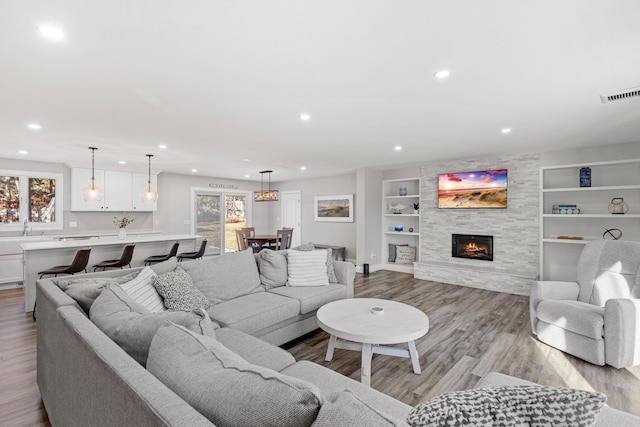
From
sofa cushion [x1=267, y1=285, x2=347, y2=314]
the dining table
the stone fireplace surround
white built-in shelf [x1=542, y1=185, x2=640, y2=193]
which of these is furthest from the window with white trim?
white built-in shelf [x1=542, y1=185, x2=640, y2=193]

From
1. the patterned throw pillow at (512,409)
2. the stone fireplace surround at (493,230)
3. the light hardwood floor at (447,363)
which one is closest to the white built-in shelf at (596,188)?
the stone fireplace surround at (493,230)

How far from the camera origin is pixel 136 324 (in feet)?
4.62

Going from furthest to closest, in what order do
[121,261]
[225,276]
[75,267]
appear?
[121,261] < [75,267] < [225,276]

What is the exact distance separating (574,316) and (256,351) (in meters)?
3.01

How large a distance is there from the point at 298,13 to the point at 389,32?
55 centimetres

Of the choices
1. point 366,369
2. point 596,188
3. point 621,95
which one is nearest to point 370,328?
point 366,369

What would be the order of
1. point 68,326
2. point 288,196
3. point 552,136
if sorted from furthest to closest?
point 288,196 < point 552,136 < point 68,326

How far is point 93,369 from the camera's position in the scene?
1.21 meters

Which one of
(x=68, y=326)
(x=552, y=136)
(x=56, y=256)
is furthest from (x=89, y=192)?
(x=552, y=136)

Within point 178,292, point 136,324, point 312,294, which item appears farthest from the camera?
point 312,294

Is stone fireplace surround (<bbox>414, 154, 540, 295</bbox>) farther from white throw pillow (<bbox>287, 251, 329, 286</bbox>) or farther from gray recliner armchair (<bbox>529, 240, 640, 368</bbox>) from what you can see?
white throw pillow (<bbox>287, 251, 329, 286</bbox>)

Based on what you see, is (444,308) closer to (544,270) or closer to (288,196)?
(544,270)

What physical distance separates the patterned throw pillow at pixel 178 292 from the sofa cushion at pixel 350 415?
199 centimetres

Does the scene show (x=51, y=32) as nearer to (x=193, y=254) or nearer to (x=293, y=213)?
(x=193, y=254)
